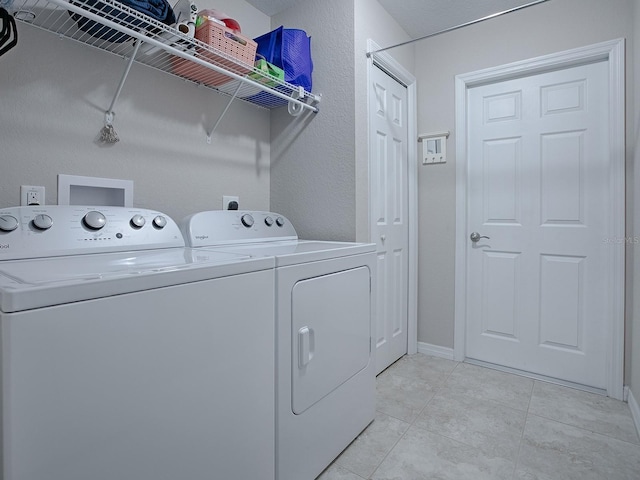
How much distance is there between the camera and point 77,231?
1.20 meters

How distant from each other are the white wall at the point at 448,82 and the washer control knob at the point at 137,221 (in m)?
2.02

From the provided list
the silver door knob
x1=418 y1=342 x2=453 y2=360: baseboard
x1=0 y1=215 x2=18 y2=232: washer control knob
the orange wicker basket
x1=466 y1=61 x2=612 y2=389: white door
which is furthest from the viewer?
x1=418 y1=342 x2=453 y2=360: baseboard

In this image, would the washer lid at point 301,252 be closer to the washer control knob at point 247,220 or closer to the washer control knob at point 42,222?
the washer control knob at point 247,220

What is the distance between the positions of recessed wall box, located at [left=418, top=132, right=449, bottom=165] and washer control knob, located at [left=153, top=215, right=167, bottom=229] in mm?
1974

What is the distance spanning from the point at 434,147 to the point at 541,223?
904 millimetres

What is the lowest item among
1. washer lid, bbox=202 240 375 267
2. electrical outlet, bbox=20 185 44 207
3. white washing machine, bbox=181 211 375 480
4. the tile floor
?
the tile floor

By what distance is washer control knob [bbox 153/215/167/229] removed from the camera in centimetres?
143

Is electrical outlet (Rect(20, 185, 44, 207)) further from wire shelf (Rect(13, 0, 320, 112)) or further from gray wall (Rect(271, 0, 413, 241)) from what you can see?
gray wall (Rect(271, 0, 413, 241))

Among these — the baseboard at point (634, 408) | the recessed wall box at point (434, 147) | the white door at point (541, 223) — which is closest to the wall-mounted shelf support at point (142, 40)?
the recessed wall box at point (434, 147)

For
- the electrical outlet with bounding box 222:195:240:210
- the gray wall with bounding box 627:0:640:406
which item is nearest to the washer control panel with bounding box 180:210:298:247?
the electrical outlet with bounding box 222:195:240:210

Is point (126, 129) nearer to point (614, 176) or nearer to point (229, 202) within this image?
point (229, 202)


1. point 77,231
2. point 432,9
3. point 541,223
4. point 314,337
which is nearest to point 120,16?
point 77,231

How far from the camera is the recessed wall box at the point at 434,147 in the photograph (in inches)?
102

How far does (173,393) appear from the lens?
88 centimetres
